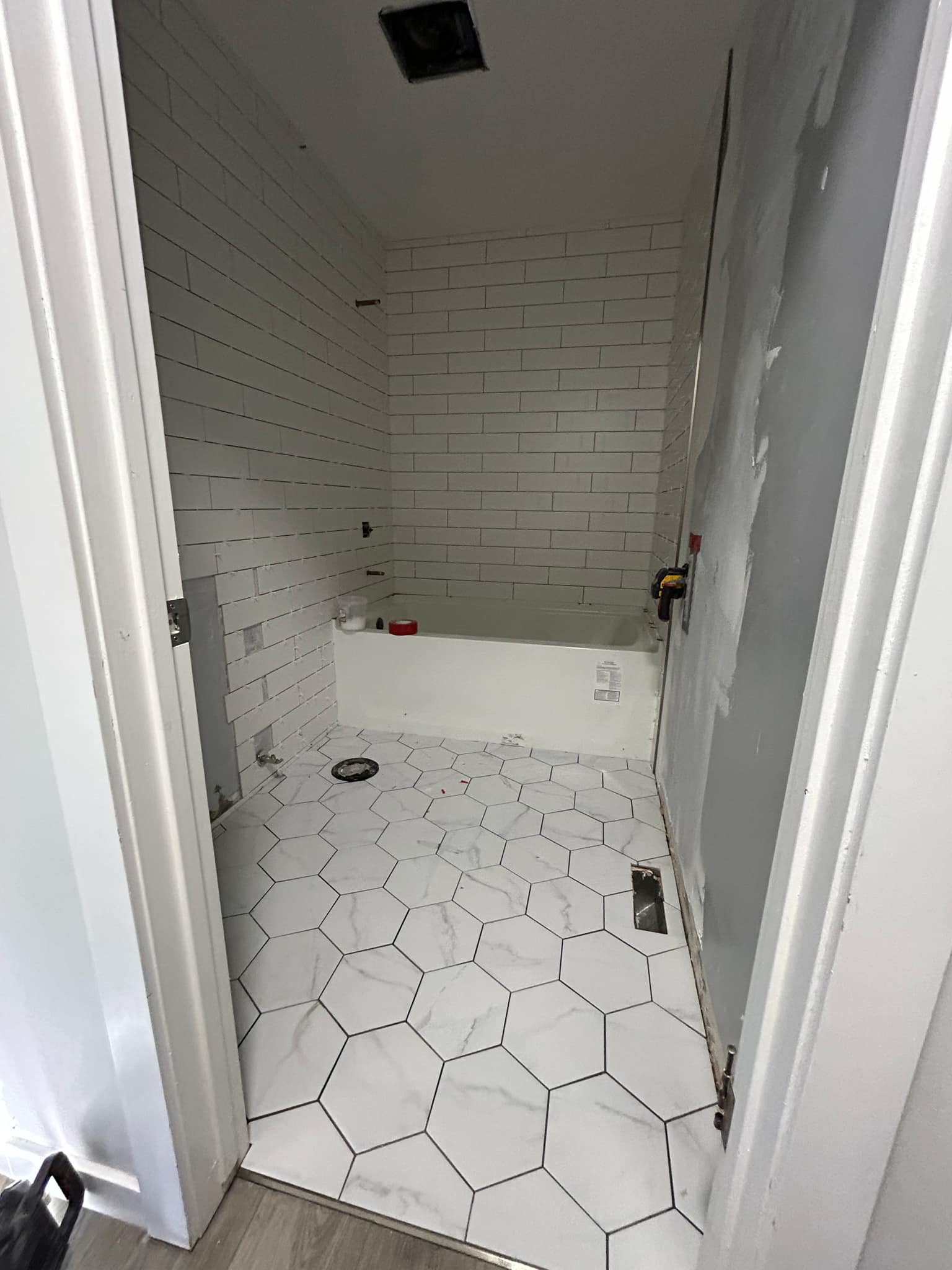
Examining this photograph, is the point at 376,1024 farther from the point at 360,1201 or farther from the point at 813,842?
the point at 813,842

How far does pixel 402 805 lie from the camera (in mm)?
1962

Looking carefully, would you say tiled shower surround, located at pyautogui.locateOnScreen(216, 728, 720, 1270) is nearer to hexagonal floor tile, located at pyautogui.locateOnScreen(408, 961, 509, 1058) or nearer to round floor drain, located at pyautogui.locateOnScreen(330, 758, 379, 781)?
hexagonal floor tile, located at pyautogui.locateOnScreen(408, 961, 509, 1058)

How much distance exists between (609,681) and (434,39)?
2.29 meters

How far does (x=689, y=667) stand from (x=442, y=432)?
227cm

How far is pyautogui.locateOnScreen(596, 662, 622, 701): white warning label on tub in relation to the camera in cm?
225

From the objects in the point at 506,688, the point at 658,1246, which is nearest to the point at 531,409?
the point at 506,688

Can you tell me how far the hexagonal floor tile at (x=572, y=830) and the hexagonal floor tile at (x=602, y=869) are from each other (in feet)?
0.13

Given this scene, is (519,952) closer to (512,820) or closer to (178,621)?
(512,820)

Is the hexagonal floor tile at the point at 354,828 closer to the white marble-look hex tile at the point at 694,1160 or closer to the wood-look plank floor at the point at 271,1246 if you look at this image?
the wood-look plank floor at the point at 271,1246

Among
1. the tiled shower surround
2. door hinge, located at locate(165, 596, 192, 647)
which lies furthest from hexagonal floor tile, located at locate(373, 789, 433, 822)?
door hinge, located at locate(165, 596, 192, 647)

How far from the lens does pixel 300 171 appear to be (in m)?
2.12

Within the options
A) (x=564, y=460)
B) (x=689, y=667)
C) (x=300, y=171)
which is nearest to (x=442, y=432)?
(x=564, y=460)

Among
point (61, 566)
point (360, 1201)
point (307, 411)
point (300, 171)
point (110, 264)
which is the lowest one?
point (360, 1201)

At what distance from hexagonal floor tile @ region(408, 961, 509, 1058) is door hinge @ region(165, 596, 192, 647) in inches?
40.1
